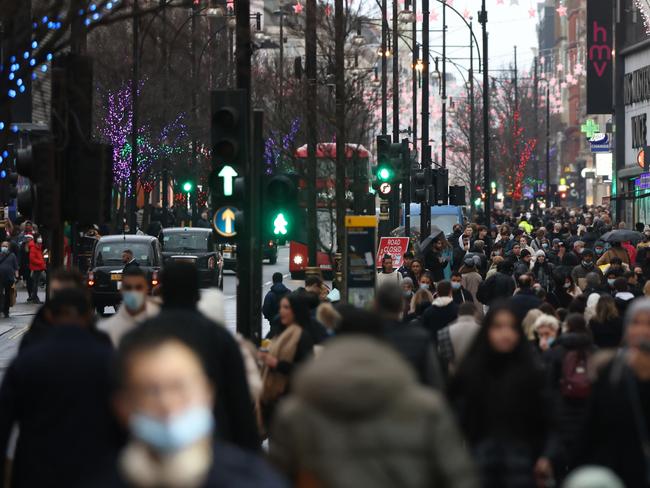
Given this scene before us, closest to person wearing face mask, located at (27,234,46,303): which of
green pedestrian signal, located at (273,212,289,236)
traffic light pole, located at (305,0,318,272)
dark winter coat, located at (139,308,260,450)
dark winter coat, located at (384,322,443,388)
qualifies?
traffic light pole, located at (305,0,318,272)

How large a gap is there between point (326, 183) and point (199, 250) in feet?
35.4

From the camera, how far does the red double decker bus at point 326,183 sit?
32594 mm

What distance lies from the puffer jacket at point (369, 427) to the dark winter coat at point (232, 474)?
1.90 feet

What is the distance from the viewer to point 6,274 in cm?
3388

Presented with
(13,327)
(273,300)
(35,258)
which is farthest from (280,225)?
(35,258)

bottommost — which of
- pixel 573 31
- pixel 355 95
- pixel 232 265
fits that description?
pixel 232 265

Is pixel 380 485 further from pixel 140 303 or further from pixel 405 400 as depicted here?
pixel 140 303

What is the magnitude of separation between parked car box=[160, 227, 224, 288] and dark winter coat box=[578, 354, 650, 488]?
33154 mm

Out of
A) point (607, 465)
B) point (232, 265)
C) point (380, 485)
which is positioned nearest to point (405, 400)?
point (380, 485)

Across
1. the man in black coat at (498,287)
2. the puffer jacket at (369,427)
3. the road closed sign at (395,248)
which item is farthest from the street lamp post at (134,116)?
the puffer jacket at (369,427)

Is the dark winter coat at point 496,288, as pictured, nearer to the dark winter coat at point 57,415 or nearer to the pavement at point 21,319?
the pavement at point 21,319

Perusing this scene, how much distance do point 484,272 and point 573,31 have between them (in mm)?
110027

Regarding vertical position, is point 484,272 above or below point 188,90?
below

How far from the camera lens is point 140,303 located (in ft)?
36.5
